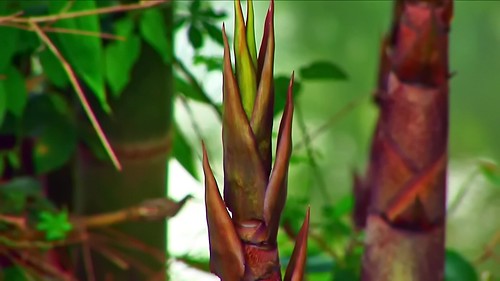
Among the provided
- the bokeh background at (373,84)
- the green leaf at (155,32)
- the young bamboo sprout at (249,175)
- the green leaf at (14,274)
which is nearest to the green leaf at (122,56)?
the green leaf at (155,32)

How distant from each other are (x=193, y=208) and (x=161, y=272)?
0.82 ft

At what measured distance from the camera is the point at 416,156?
1.08 ft

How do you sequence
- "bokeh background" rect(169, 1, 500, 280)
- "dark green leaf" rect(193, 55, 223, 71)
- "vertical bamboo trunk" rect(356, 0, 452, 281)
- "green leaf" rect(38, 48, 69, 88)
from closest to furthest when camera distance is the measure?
"vertical bamboo trunk" rect(356, 0, 452, 281) < "green leaf" rect(38, 48, 69, 88) < "dark green leaf" rect(193, 55, 223, 71) < "bokeh background" rect(169, 1, 500, 280)

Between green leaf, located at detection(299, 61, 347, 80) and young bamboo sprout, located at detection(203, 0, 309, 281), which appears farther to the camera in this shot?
green leaf, located at detection(299, 61, 347, 80)

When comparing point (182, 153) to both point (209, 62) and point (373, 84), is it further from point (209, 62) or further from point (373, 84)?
point (373, 84)

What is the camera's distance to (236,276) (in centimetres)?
22

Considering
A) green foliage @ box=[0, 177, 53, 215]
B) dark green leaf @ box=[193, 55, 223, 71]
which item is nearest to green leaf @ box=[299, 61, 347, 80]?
dark green leaf @ box=[193, 55, 223, 71]

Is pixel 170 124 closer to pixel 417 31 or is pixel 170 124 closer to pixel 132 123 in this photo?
pixel 132 123

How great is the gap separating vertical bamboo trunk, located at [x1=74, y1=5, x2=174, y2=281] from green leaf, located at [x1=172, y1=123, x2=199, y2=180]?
41 millimetres

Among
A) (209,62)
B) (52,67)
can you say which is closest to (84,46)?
(52,67)

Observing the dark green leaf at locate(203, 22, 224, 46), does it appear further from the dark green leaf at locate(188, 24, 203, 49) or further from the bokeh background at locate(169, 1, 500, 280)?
the bokeh background at locate(169, 1, 500, 280)

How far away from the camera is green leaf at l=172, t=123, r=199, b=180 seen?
0.55 m

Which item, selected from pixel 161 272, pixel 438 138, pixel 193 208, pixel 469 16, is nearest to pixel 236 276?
pixel 438 138

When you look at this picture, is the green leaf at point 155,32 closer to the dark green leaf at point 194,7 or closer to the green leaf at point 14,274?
the dark green leaf at point 194,7
